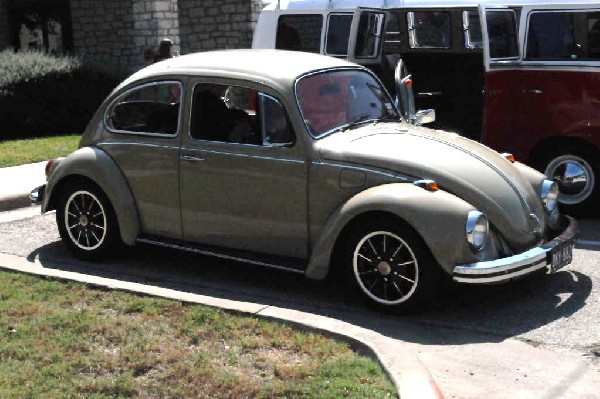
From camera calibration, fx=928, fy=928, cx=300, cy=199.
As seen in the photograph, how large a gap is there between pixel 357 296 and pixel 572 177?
3.74m

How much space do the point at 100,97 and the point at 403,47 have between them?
24.6 feet

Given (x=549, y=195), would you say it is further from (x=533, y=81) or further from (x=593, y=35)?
(x=593, y=35)

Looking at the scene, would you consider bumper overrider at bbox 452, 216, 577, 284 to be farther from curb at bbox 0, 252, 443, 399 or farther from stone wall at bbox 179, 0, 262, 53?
stone wall at bbox 179, 0, 262, 53

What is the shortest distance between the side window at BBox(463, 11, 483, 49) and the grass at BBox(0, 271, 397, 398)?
6.22m

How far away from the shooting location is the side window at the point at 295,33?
11078 millimetres

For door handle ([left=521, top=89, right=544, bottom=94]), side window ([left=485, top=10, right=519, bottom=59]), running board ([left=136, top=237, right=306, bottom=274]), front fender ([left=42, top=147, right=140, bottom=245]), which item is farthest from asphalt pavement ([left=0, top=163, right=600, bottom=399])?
side window ([left=485, top=10, right=519, bottom=59])

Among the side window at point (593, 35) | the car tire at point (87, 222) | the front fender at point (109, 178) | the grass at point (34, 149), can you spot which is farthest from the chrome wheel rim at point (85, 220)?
the grass at point (34, 149)

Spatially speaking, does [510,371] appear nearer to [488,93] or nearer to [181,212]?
[181,212]

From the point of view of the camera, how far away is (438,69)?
36.8 ft

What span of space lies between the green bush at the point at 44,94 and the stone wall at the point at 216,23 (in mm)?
3431

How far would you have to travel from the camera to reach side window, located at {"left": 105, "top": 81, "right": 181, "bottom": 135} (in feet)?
23.3

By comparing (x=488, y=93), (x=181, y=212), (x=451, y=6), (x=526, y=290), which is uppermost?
(x=451, y=6)

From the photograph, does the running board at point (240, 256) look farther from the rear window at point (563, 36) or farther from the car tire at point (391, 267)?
the rear window at point (563, 36)

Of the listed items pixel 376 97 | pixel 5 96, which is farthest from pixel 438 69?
pixel 5 96
